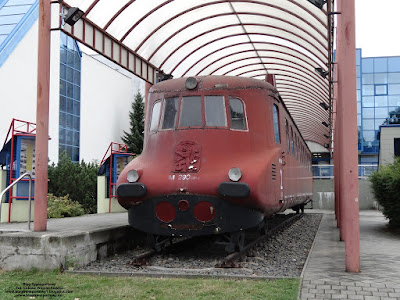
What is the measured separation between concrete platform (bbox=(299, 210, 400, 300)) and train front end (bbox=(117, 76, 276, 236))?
149 centimetres

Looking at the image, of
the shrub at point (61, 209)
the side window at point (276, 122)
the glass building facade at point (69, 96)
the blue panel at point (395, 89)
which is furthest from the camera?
the blue panel at point (395, 89)

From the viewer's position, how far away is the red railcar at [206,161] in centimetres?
809

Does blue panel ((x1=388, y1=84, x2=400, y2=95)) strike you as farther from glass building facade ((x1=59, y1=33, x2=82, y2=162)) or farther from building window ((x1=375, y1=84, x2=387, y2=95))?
glass building facade ((x1=59, y1=33, x2=82, y2=162))

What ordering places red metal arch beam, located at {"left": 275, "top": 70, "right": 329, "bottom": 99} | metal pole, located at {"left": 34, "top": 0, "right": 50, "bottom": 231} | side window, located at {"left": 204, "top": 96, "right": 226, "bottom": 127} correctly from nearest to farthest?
side window, located at {"left": 204, "top": 96, "right": 226, "bottom": 127}, metal pole, located at {"left": 34, "top": 0, "right": 50, "bottom": 231}, red metal arch beam, located at {"left": 275, "top": 70, "right": 329, "bottom": 99}

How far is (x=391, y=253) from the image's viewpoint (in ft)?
31.4

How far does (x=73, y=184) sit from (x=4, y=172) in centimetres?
586

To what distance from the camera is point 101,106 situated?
3994cm

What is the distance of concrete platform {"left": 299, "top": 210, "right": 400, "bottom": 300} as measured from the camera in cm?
588

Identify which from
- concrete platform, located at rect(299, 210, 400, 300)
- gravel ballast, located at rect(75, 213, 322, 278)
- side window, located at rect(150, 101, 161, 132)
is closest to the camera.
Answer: concrete platform, located at rect(299, 210, 400, 300)

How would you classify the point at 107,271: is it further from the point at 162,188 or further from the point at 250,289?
the point at 250,289

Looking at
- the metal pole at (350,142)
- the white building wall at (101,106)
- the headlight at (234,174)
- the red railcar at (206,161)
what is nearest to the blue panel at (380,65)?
the white building wall at (101,106)

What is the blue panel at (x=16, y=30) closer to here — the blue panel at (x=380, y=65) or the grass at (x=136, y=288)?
the grass at (x=136, y=288)

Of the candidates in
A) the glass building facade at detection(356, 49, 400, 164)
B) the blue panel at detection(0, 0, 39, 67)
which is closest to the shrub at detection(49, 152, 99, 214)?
the blue panel at detection(0, 0, 39, 67)

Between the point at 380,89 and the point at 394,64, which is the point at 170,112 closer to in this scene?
the point at 380,89
